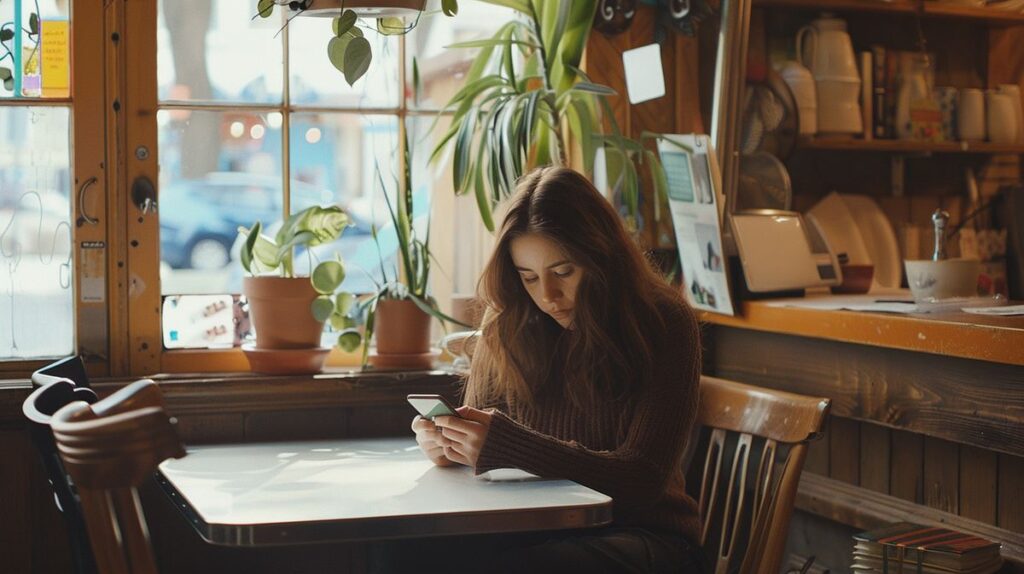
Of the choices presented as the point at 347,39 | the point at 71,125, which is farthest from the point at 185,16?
the point at 347,39

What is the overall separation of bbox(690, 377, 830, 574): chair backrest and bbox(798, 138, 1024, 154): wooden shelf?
48.6 inches

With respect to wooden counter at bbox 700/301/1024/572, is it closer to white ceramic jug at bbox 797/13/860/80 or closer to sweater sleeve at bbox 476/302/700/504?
sweater sleeve at bbox 476/302/700/504

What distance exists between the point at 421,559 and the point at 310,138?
122 cm

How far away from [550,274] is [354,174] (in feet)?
3.17

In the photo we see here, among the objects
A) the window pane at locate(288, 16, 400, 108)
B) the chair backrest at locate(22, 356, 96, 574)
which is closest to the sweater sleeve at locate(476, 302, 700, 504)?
the chair backrest at locate(22, 356, 96, 574)

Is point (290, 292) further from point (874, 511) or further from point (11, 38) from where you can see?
point (874, 511)

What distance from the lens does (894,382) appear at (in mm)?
2334

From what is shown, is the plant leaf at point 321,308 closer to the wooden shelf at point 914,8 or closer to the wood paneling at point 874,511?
the wood paneling at point 874,511

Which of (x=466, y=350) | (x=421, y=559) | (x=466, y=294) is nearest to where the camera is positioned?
(x=421, y=559)

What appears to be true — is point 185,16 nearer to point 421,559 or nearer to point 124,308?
point 124,308

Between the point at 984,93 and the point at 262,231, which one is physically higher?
the point at 984,93

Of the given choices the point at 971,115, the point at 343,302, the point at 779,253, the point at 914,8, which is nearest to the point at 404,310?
the point at 343,302

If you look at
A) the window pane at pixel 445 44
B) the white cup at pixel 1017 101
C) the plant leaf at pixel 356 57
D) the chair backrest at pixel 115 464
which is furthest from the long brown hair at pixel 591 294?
the white cup at pixel 1017 101

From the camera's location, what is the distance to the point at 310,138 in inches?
112
